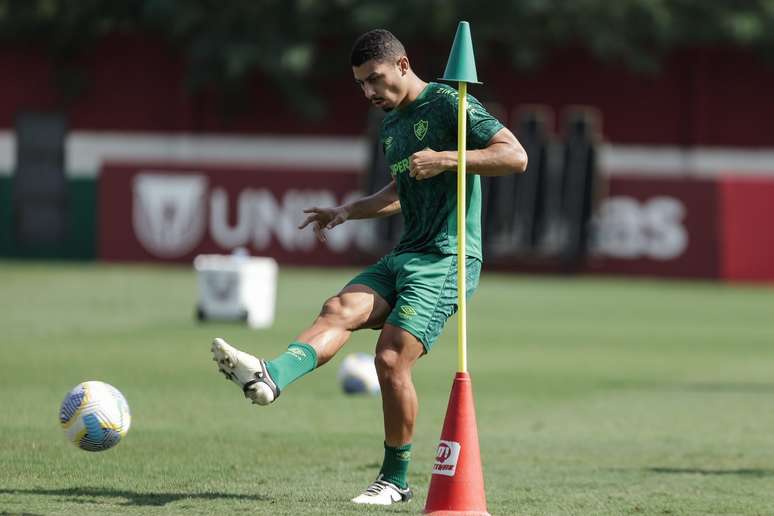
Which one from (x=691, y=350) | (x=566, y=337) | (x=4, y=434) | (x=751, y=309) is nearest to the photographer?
(x=4, y=434)

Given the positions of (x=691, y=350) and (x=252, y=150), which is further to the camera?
(x=252, y=150)

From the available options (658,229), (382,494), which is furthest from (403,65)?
(658,229)

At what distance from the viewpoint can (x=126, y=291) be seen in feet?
84.9

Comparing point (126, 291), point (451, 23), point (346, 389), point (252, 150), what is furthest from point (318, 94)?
point (346, 389)

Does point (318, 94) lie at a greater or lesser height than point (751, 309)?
greater

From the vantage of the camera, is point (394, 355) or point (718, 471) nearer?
point (394, 355)

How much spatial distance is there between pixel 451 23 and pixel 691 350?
855 inches

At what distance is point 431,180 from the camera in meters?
8.00

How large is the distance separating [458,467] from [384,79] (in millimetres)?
1844

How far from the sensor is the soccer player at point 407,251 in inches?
306

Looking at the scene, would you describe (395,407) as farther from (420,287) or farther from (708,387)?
(708,387)

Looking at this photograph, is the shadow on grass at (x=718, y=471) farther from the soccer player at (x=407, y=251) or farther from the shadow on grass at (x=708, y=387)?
the shadow on grass at (x=708, y=387)

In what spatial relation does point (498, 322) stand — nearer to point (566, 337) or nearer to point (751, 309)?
point (566, 337)

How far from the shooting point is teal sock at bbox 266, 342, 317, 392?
290 inches
